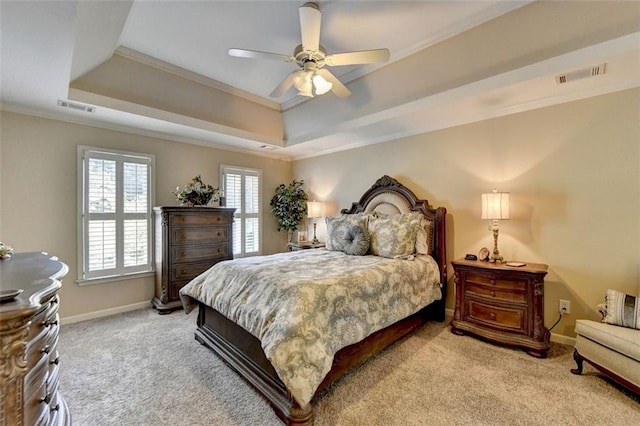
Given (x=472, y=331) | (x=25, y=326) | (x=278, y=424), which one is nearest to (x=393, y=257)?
(x=472, y=331)

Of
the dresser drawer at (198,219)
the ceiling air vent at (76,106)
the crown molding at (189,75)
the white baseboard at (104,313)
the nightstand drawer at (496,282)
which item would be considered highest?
the crown molding at (189,75)

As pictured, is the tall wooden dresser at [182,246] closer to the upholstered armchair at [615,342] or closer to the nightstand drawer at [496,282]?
the nightstand drawer at [496,282]

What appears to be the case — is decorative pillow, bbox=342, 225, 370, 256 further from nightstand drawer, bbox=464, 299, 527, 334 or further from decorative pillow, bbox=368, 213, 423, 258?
nightstand drawer, bbox=464, 299, 527, 334

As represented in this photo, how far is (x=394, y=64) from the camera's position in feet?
10.4

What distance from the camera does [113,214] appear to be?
3648 millimetres

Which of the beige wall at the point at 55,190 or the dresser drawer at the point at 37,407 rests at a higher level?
the beige wall at the point at 55,190

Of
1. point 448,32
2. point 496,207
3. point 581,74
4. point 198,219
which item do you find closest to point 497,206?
point 496,207

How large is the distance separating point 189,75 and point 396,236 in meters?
3.33

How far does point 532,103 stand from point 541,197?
3.29 ft

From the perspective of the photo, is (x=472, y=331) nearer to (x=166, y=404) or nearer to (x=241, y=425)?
(x=241, y=425)

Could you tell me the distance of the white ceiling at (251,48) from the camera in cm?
196

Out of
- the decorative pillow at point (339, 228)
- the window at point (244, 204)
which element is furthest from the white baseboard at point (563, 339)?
the window at point (244, 204)

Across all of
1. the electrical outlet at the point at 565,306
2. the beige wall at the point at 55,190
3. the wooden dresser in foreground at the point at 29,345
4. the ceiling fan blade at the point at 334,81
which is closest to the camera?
the wooden dresser in foreground at the point at 29,345

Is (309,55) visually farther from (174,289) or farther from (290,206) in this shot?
(174,289)
